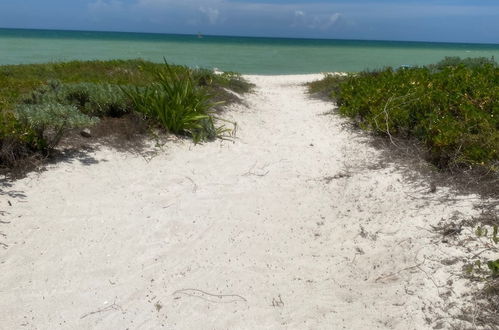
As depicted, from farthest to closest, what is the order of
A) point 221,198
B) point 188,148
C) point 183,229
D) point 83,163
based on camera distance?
point 188,148 → point 83,163 → point 221,198 → point 183,229

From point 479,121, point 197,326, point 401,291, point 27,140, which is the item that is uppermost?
point 479,121

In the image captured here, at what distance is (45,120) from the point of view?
5.78m

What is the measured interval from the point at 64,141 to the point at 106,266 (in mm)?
3049

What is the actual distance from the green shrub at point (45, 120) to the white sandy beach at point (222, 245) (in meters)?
0.37

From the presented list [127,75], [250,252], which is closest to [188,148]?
[250,252]

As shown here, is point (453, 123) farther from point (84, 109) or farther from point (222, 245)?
point (84, 109)

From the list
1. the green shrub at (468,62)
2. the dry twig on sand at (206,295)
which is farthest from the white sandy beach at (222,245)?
the green shrub at (468,62)

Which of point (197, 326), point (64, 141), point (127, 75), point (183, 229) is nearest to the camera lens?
point (197, 326)

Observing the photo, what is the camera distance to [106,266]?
4164mm

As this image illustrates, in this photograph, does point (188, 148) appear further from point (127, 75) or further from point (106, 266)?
point (127, 75)

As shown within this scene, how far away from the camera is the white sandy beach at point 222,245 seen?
356cm

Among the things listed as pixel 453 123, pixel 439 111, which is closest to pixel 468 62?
pixel 439 111

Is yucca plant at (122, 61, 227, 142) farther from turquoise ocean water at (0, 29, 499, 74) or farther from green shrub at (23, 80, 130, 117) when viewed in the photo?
turquoise ocean water at (0, 29, 499, 74)

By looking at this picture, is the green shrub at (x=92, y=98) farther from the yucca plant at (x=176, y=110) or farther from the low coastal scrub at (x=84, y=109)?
the yucca plant at (x=176, y=110)
